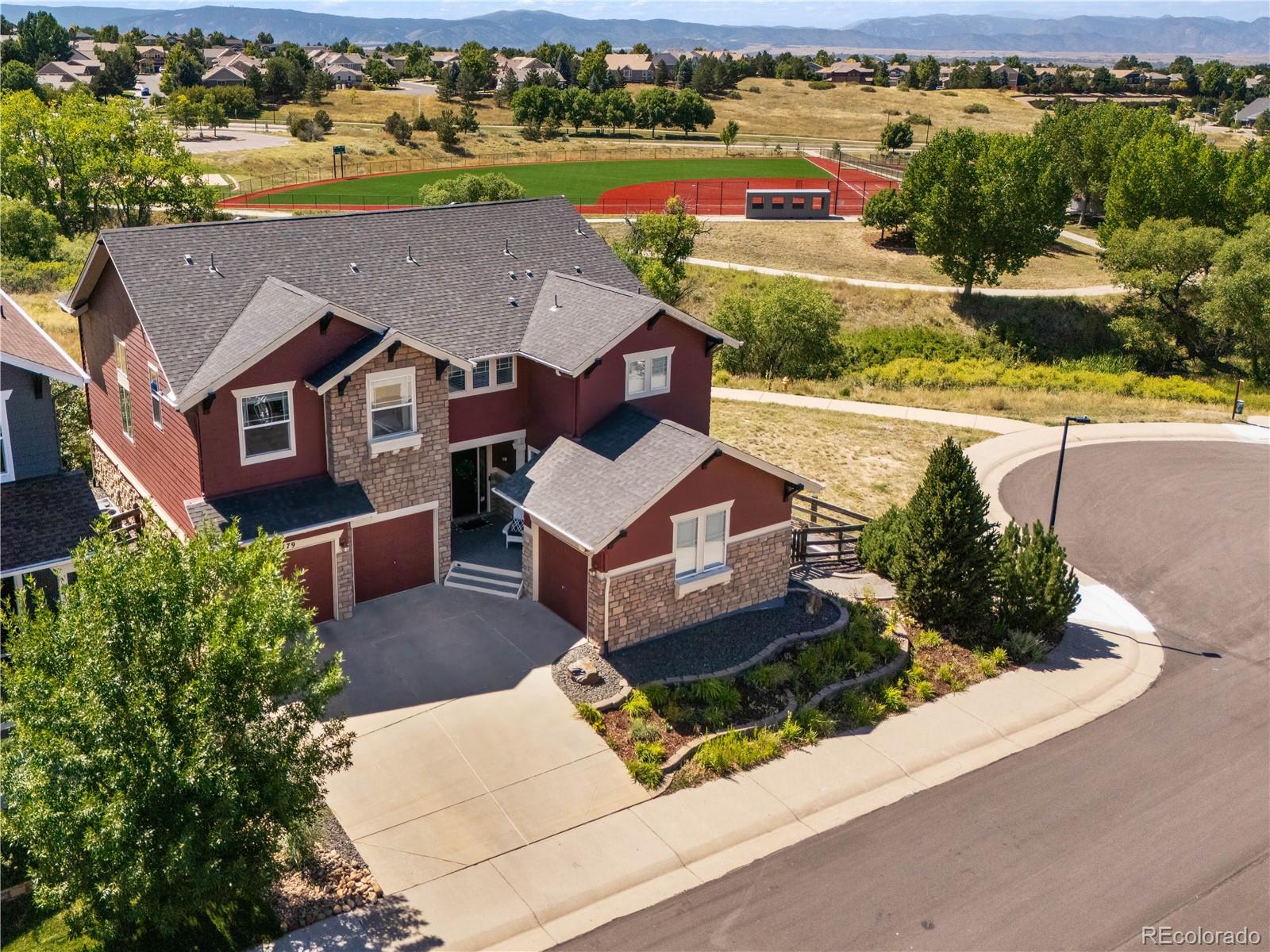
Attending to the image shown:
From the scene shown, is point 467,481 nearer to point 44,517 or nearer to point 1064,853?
point 44,517

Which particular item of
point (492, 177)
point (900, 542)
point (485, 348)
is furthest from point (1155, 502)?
point (492, 177)

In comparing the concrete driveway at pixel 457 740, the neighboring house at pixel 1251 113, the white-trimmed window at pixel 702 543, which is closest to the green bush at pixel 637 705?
the concrete driveway at pixel 457 740

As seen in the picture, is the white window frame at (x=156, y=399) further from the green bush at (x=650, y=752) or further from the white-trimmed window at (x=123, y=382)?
the green bush at (x=650, y=752)

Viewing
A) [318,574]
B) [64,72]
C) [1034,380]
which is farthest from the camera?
[64,72]

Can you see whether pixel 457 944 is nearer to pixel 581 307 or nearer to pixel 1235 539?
pixel 581 307

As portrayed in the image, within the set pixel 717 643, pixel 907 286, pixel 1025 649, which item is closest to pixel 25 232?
pixel 717 643

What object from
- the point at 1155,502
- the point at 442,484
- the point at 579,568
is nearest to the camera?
the point at 579,568

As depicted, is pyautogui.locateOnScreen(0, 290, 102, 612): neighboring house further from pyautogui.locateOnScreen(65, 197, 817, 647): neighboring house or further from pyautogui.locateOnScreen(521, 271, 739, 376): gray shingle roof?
pyautogui.locateOnScreen(521, 271, 739, 376): gray shingle roof
